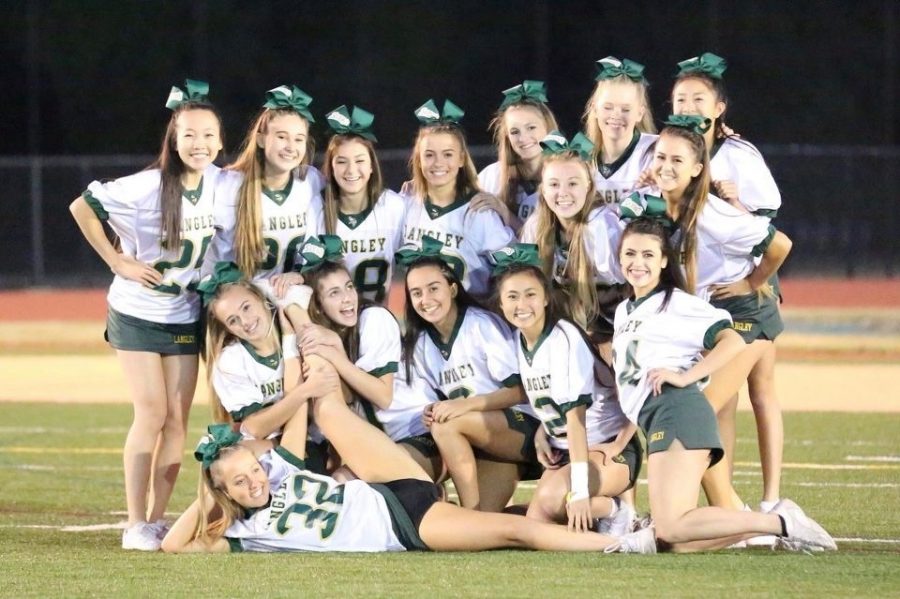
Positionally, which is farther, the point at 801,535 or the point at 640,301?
the point at 640,301

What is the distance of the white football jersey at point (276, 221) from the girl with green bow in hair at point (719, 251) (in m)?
1.37

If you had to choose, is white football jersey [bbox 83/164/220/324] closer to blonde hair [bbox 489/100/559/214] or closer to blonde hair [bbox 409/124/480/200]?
blonde hair [bbox 409/124/480/200]

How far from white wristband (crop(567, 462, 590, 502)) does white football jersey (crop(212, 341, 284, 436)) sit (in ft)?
3.77

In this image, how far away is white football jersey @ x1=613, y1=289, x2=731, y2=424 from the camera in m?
5.38

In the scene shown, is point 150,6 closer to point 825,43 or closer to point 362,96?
point 362,96

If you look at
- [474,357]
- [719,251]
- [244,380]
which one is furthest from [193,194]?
[719,251]

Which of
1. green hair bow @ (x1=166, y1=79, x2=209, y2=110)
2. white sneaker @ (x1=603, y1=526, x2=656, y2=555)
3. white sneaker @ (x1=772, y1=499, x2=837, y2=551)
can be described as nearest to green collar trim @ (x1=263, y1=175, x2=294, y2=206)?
green hair bow @ (x1=166, y1=79, x2=209, y2=110)

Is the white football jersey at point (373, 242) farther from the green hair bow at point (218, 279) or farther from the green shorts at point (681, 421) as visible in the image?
the green shorts at point (681, 421)

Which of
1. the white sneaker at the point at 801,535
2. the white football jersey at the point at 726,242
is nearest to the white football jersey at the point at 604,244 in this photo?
the white football jersey at the point at 726,242

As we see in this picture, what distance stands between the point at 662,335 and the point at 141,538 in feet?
6.79

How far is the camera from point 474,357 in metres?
5.84

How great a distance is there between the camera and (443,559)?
5.21 meters

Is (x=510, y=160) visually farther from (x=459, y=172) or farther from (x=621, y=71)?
(x=621, y=71)

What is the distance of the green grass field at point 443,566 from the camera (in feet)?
15.3
